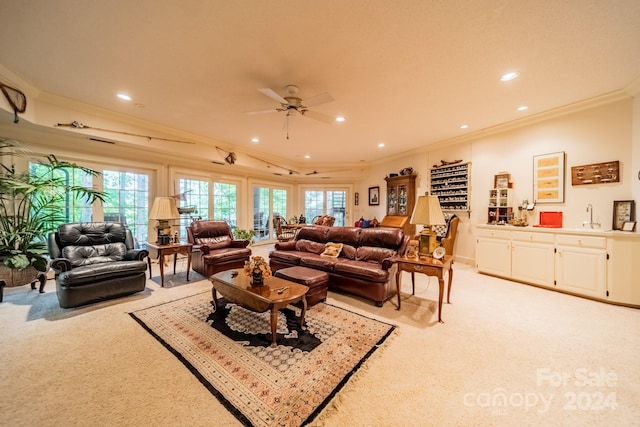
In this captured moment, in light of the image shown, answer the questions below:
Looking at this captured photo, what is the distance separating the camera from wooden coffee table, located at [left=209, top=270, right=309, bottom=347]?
7.25ft

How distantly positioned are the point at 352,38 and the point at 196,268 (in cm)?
436

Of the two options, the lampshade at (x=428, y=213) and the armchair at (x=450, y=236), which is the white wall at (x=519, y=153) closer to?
the armchair at (x=450, y=236)

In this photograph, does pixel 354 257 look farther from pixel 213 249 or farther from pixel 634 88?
pixel 634 88

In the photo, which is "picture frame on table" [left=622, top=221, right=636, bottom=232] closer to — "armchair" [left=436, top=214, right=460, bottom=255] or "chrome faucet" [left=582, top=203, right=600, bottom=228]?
"chrome faucet" [left=582, top=203, right=600, bottom=228]

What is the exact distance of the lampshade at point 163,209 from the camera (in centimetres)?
406

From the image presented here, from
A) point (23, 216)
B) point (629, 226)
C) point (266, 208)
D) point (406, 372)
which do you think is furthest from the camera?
point (266, 208)

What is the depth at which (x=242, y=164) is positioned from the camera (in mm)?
6441

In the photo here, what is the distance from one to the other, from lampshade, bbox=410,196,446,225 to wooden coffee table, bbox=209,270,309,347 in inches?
66.3

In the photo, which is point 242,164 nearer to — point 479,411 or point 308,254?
point 308,254

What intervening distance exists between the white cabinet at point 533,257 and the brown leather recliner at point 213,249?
474 cm

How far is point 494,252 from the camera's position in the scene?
430cm

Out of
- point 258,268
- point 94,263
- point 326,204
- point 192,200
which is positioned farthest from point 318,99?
point 326,204


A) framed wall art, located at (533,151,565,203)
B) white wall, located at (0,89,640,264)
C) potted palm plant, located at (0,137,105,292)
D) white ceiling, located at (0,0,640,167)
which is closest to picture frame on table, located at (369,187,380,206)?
white wall, located at (0,89,640,264)

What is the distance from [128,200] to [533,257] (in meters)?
7.65
